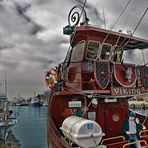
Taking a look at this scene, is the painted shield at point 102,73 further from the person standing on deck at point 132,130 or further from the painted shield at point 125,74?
the person standing on deck at point 132,130

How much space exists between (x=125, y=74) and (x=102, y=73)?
1.21 m

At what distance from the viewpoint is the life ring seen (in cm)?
1264

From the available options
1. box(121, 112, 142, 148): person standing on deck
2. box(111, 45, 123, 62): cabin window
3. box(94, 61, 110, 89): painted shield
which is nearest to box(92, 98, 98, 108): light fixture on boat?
box(94, 61, 110, 89): painted shield

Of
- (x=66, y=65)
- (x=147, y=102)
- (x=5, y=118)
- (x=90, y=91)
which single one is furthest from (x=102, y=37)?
(x=147, y=102)

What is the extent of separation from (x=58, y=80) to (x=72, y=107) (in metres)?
1.48

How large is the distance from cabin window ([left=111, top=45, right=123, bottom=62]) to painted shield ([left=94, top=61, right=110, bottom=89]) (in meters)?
1.73

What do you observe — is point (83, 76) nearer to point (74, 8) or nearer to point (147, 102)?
point (74, 8)

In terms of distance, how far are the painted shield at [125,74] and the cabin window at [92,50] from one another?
117 centimetres

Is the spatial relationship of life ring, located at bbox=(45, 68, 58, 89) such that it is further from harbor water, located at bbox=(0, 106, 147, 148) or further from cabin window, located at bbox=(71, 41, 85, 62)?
harbor water, located at bbox=(0, 106, 147, 148)

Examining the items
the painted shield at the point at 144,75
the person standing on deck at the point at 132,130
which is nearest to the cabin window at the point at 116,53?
the painted shield at the point at 144,75

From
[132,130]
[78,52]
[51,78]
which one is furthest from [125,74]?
[51,78]

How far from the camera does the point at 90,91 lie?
1079 centimetres

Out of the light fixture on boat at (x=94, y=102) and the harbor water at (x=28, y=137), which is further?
the harbor water at (x=28, y=137)

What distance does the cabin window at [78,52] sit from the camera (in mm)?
12314
